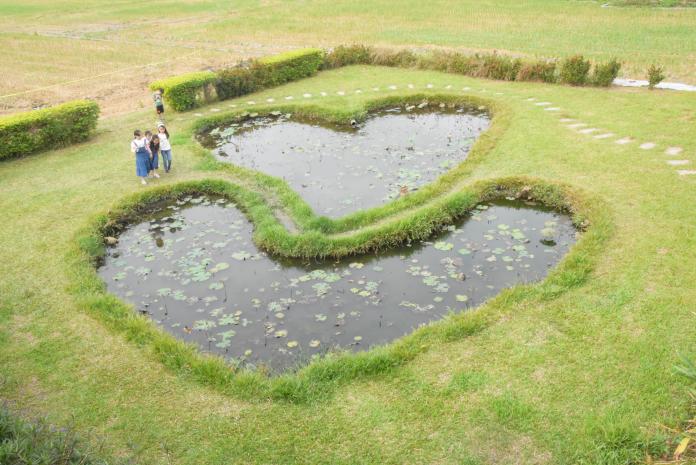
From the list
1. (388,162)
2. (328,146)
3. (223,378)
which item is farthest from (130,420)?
(328,146)

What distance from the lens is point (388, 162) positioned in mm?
13750

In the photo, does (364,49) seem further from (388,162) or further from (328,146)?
(388,162)

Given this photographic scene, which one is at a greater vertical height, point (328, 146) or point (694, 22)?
point (694, 22)

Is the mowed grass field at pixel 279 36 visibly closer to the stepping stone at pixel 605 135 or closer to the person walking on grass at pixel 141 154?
the stepping stone at pixel 605 135

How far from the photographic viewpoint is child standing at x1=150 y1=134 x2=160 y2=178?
1315 centimetres

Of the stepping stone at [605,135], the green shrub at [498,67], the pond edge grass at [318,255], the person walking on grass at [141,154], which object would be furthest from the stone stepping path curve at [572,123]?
A: the person walking on grass at [141,154]

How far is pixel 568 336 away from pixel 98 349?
Result: 21.3 feet

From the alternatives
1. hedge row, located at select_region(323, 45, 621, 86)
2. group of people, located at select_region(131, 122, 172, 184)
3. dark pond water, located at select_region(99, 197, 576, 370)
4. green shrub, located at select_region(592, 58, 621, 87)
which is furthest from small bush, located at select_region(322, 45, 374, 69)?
dark pond water, located at select_region(99, 197, 576, 370)

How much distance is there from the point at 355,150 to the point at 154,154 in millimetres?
5257

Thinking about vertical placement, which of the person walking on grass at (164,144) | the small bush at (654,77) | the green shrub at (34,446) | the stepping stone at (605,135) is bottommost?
the green shrub at (34,446)

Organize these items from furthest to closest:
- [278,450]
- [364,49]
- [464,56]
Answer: [364,49]
[464,56]
[278,450]

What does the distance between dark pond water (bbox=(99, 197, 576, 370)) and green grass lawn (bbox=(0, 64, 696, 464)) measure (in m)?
0.88

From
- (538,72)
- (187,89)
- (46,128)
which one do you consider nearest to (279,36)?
(187,89)

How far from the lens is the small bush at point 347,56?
75.3ft
